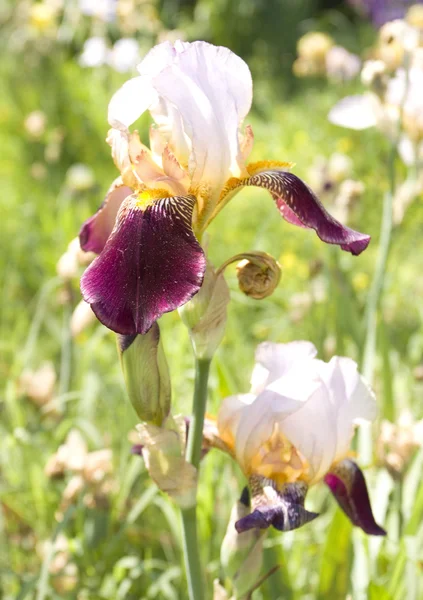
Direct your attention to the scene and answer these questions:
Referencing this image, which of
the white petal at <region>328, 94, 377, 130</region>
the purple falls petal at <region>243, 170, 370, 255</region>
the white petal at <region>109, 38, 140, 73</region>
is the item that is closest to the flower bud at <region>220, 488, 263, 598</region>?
the purple falls petal at <region>243, 170, 370, 255</region>

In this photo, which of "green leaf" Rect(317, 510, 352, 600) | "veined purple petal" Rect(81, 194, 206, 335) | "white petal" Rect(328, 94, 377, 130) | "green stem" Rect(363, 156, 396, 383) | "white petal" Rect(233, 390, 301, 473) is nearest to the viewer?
"veined purple petal" Rect(81, 194, 206, 335)

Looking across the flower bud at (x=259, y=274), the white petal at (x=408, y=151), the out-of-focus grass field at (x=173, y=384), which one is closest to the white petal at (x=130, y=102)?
the flower bud at (x=259, y=274)

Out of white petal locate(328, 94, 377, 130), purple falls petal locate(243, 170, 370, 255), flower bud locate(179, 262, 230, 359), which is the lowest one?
flower bud locate(179, 262, 230, 359)

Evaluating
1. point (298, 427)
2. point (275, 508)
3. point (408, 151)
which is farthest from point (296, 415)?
point (408, 151)

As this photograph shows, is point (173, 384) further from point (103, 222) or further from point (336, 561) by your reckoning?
point (103, 222)

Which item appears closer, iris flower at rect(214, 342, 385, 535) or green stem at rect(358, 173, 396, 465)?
iris flower at rect(214, 342, 385, 535)

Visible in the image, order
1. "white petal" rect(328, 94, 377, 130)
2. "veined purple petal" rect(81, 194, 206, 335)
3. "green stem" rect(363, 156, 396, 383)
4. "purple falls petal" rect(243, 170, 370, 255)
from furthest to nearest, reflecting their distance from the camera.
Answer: "white petal" rect(328, 94, 377, 130)
"green stem" rect(363, 156, 396, 383)
"purple falls petal" rect(243, 170, 370, 255)
"veined purple petal" rect(81, 194, 206, 335)

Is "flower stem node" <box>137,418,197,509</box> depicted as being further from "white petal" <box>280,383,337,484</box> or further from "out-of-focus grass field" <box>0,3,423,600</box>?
"out-of-focus grass field" <box>0,3,423,600</box>
